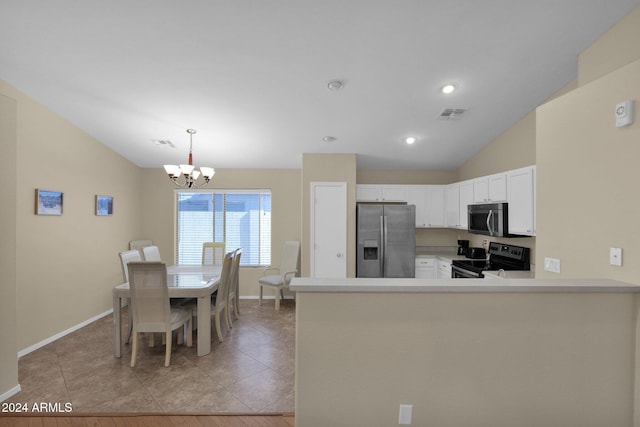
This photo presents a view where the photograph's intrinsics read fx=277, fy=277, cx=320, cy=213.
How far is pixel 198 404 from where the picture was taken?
7.23ft

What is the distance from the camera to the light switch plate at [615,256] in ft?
5.27

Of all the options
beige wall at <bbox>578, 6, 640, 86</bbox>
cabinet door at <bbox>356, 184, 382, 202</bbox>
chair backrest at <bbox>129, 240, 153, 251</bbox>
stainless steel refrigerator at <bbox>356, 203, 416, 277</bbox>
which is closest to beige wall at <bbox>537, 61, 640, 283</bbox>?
beige wall at <bbox>578, 6, 640, 86</bbox>

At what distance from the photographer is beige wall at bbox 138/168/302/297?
203 inches

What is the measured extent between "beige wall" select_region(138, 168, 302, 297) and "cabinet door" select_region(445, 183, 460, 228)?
2.60m

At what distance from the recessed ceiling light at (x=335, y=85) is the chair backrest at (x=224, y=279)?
2.27m

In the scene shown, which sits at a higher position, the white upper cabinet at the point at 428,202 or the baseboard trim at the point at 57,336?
the white upper cabinet at the point at 428,202

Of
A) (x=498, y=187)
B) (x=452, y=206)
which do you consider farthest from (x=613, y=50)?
(x=452, y=206)

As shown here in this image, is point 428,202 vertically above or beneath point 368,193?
beneath

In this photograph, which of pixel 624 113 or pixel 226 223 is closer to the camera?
pixel 624 113

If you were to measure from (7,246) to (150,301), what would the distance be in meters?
1.16

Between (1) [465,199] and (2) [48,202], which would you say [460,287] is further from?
(2) [48,202]

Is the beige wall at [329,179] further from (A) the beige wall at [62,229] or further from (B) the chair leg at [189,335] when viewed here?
(A) the beige wall at [62,229]

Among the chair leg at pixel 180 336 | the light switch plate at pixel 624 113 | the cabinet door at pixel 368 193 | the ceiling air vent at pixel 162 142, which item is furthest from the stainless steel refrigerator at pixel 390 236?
the ceiling air vent at pixel 162 142

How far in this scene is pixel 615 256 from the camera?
1.63 m
